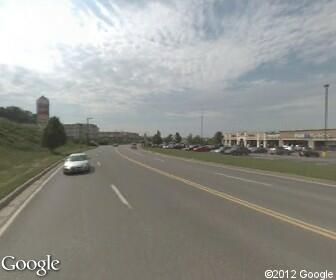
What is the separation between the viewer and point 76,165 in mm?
29531

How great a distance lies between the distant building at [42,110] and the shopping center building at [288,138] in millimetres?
51921

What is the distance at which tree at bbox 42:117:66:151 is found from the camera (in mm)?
71438

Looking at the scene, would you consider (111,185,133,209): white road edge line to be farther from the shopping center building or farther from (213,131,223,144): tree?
(213,131,223,144): tree

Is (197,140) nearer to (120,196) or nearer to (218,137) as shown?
(218,137)

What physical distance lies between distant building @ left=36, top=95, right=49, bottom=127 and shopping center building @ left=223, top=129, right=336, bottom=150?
51.9 metres

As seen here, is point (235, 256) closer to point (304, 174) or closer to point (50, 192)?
point (50, 192)

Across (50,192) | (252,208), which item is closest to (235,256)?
(252,208)

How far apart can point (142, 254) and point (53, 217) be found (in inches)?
194

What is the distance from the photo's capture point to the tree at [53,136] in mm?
71438

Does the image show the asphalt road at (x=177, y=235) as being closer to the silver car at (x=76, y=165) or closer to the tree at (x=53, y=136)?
the silver car at (x=76, y=165)

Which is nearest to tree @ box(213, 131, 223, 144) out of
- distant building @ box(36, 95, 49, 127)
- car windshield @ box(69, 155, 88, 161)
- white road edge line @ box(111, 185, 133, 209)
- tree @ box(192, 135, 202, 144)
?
tree @ box(192, 135, 202, 144)

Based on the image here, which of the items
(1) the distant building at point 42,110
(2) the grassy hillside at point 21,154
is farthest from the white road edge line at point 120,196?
(1) the distant building at point 42,110

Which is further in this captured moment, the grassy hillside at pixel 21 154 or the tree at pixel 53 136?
the tree at pixel 53 136

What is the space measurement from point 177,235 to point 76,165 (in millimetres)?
21136
